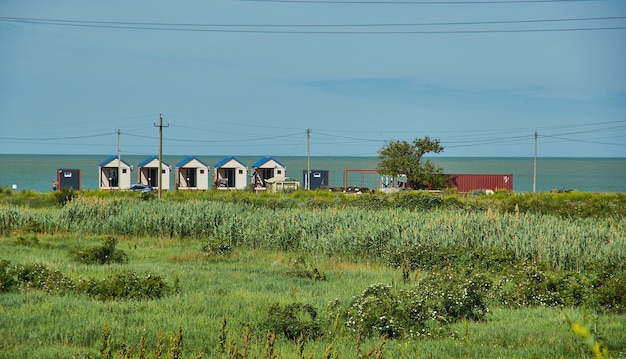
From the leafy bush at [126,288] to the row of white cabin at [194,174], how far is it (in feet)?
158

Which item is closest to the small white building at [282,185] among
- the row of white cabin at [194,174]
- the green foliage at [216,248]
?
the row of white cabin at [194,174]

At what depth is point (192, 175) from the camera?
64.6m

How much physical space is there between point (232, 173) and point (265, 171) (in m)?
3.35

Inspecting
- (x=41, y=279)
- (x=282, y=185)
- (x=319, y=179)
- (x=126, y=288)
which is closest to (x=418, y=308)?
(x=126, y=288)

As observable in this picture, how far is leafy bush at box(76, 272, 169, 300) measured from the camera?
43.2ft

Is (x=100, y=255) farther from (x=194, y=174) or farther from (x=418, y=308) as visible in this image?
(x=194, y=174)

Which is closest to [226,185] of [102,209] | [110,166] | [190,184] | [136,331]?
[190,184]

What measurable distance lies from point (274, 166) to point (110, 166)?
15508 millimetres

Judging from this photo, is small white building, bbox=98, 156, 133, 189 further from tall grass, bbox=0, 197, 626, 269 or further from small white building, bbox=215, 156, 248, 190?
tall grass, bbox=0, 197, 626, 269

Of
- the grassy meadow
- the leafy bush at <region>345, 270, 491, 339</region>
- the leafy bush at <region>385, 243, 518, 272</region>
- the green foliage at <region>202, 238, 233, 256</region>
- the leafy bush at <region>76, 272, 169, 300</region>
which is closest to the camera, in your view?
the grassy meadow

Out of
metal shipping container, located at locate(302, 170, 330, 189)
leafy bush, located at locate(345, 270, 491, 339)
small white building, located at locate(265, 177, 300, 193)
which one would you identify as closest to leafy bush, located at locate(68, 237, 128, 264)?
leafy bush, located at locate(345, 270, 491, 339)

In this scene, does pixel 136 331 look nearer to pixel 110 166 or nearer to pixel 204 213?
pixel 204 213

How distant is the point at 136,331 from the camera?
9992mm

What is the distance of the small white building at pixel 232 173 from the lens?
64.7 meters
